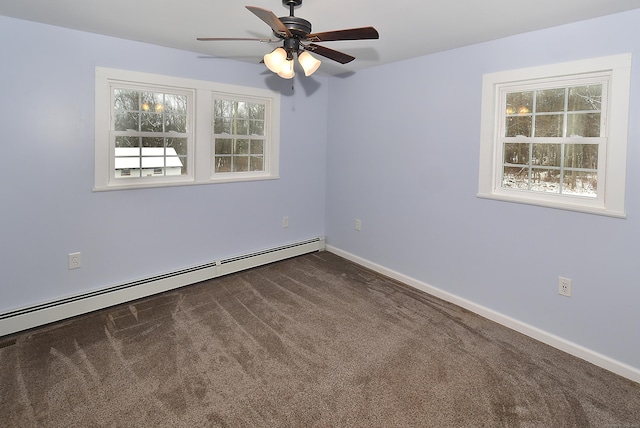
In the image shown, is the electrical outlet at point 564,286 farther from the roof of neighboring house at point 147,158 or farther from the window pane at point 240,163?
the roof of neighboring house at point 147,158

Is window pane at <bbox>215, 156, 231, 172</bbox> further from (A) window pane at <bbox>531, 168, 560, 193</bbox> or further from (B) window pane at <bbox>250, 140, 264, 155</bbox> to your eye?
(A) window pane at <bbox>531, 168, 560, 193</bbox>

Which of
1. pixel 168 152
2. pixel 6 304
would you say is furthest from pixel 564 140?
pixel 6 304

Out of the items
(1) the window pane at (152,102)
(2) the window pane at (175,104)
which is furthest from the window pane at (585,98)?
(1) the window pane at (152,102)

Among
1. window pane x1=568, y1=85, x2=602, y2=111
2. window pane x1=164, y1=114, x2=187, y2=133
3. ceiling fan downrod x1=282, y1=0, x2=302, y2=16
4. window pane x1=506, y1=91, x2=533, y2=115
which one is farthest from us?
window pane x1=164, y1=114, x2=187, y2=133

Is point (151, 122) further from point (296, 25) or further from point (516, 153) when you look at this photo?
point (516, 153)

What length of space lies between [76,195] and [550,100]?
4.04 metres

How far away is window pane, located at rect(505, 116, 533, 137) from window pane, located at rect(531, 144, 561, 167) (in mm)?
145

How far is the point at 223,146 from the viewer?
3.96 metres

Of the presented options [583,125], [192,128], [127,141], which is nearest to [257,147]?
[192,128]

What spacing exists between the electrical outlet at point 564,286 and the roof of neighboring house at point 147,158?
3.65 meters

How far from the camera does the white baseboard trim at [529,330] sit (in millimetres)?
2391

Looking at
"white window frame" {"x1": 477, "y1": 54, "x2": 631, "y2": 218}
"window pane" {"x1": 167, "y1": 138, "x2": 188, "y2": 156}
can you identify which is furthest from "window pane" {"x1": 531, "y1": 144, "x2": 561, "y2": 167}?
"window pane" {"x1": 167, "y1": 138, "x2": 188, "y2": 156}

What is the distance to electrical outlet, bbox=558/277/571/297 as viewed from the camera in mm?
2631

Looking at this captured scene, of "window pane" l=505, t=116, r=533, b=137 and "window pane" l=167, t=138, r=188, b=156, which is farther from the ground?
"window pane" l=505, t=116, r=533, b=137
